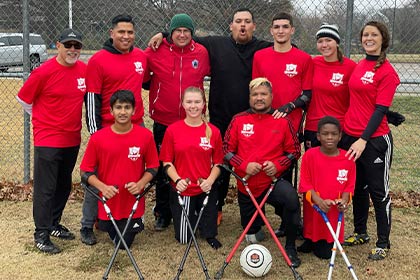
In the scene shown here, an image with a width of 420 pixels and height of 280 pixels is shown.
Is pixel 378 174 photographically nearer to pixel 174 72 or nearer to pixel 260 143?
pixel 260 143

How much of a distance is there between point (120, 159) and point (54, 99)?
84 centimetres

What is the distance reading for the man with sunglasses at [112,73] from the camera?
4.62 meters

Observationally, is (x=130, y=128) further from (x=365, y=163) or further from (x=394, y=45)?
(x=394, y=45)

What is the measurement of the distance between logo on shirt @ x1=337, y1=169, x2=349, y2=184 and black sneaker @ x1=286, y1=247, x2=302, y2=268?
760 mm

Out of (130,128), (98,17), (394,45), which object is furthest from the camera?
(98,17)

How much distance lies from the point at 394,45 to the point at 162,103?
309cm

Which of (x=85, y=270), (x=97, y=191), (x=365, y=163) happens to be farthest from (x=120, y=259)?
(x=365, y=163)

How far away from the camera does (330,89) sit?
15.1 feet

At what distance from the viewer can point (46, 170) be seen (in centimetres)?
460

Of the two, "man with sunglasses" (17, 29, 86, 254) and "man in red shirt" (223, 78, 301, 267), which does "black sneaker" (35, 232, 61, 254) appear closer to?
"man with sunglasses" (17, 29, 86, 254)

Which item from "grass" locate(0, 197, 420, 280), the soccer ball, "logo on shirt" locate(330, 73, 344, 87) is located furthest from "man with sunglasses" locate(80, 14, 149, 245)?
"logo on shirt" locate(330, 73, 344, 87)

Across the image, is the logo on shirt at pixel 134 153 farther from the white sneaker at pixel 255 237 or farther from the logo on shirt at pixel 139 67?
the white sneaker at pixel 255 237

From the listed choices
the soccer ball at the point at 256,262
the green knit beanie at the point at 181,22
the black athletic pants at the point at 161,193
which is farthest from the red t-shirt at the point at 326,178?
the green knit beanie at the point at 181,22

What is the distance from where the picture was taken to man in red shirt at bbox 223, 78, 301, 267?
14.7ft
